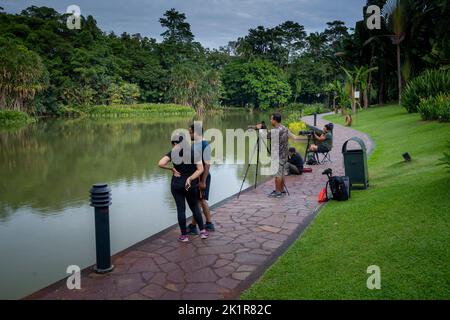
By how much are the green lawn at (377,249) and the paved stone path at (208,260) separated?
12.7 inches

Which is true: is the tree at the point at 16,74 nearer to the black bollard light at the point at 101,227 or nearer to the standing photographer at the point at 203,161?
the standing photographer at the point at 203,161

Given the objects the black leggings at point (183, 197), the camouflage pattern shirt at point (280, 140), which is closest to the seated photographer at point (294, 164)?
the camouflage pattern shirt at point (280, 140)

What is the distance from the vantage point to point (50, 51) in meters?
54.8

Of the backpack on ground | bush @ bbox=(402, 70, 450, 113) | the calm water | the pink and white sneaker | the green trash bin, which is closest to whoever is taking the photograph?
the pink and white sneaker

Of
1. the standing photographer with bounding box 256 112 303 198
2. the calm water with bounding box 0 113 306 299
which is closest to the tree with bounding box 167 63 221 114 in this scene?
the calm water with bounding box 0 113 306 299

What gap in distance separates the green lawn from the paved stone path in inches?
12.7

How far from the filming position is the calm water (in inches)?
248

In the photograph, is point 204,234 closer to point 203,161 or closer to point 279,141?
point 203,161

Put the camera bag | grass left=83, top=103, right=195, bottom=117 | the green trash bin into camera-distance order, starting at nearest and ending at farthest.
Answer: the camera bag, the green trash bin, grass left=83, top=103, right=195, bottom=117

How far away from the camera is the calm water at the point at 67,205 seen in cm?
629

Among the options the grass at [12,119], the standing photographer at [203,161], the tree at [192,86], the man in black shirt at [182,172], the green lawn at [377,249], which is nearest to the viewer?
the green lawn at [377,249]

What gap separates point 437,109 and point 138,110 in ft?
154

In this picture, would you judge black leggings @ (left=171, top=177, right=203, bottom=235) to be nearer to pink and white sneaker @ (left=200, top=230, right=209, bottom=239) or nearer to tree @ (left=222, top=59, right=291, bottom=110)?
pink and white sneaker @ (left=200, top=230, right=209, bottom=239)
